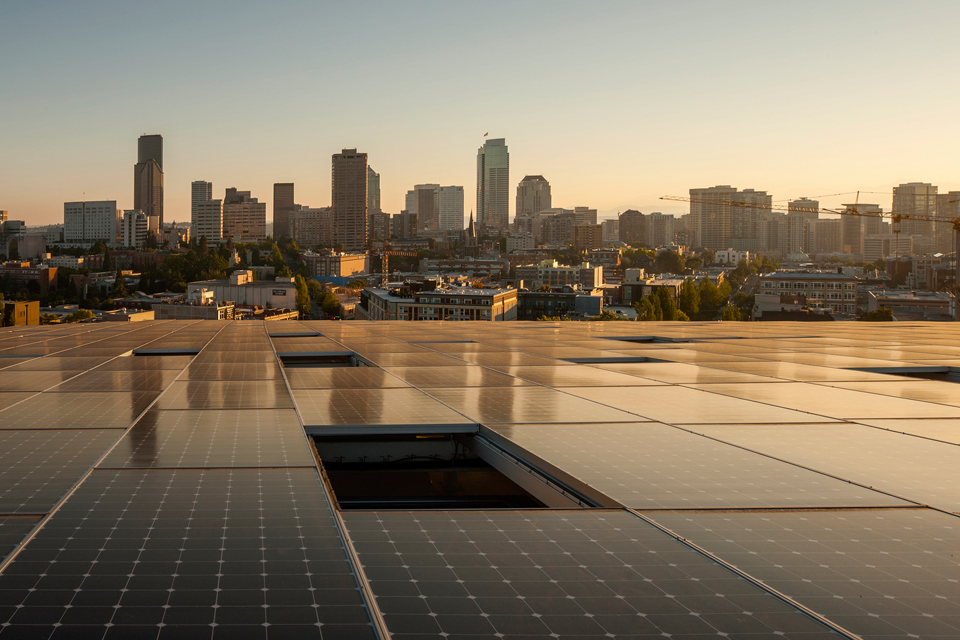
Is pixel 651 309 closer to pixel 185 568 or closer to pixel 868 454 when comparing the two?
pixel 868 454

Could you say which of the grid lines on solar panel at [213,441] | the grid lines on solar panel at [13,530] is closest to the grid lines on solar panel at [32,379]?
the grid lines on solar panel at [213,441]

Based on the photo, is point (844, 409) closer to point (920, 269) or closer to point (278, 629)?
point (278, 629)

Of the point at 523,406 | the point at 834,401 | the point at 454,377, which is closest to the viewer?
the point at 523,406

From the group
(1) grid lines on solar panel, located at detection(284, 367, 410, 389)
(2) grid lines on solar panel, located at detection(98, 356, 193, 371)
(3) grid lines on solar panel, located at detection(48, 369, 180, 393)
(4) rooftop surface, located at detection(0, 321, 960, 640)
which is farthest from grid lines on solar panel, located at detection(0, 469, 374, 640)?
(2) grid lines on solar panel, located at detection(98, 356, 193, 371)

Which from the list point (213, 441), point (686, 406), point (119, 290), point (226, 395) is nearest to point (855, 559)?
point (686, 406)

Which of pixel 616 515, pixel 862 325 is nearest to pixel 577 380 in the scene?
pixel 616 515

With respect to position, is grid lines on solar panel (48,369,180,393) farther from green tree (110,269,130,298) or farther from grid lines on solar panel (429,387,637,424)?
green tree (110,269,130,298)
